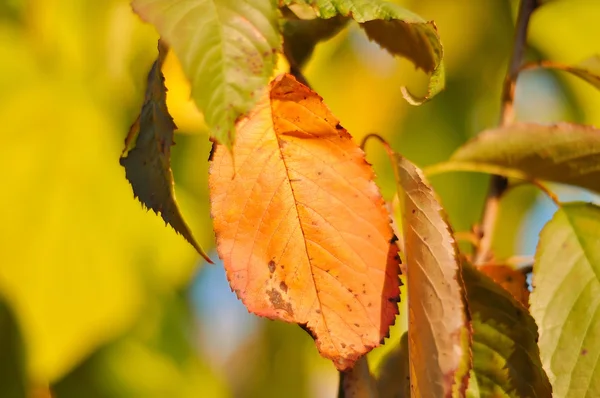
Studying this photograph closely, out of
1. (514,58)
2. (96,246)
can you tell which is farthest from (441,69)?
(96,246)

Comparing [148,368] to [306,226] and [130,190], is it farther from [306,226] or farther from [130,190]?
[306,226]

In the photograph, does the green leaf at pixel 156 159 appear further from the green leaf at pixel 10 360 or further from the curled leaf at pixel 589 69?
the green leaf at pixel 10 360

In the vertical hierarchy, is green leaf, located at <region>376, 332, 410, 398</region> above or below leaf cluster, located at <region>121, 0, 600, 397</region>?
below

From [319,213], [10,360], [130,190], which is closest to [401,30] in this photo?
[319,213]

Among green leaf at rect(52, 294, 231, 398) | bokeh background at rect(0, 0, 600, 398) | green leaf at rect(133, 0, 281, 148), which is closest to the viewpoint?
green leaf at rect(133, 0, 281, 148)

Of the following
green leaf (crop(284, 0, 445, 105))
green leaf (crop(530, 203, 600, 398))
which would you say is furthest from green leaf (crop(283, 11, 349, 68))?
green leaf (crop(530, 203, 600, 398))

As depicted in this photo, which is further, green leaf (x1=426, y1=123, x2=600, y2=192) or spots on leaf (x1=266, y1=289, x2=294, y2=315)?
green leaf (x1=426, y1=123, x2=600, y2=192)

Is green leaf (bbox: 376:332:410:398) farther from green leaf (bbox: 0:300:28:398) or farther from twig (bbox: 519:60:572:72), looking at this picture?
green leaf (bbox: 0:300:28:398)
